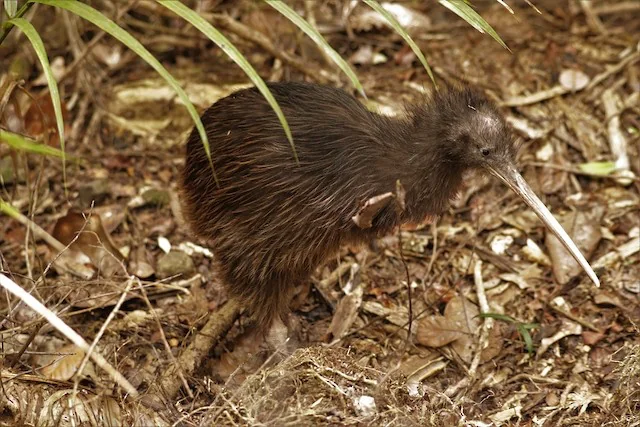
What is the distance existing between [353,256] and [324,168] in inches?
42.2

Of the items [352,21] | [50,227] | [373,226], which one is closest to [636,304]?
[373,226]

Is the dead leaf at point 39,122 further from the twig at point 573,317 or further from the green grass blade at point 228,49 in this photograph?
the twig at point 573,317

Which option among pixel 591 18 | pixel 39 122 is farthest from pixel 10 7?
pixel 591 18

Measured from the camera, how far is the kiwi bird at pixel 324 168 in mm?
2930

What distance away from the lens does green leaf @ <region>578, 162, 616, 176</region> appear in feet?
13.9

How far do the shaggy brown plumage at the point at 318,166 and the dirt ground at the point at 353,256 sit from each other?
0.35 metres

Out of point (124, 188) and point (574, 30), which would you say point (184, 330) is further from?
point (574, 30)

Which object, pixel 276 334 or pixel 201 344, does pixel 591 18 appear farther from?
pixel 201 344

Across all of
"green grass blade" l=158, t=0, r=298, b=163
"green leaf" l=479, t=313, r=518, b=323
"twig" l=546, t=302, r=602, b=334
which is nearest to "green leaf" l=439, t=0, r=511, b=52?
"green grass blade" l=158, t=0, r=298, b=163

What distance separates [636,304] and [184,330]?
1.95 m

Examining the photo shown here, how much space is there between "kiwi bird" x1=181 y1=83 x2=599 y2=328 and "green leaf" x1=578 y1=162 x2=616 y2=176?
1.31 m

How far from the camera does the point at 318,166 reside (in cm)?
294

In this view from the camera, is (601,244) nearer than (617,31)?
Yes

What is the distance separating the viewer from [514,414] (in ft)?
10.4
